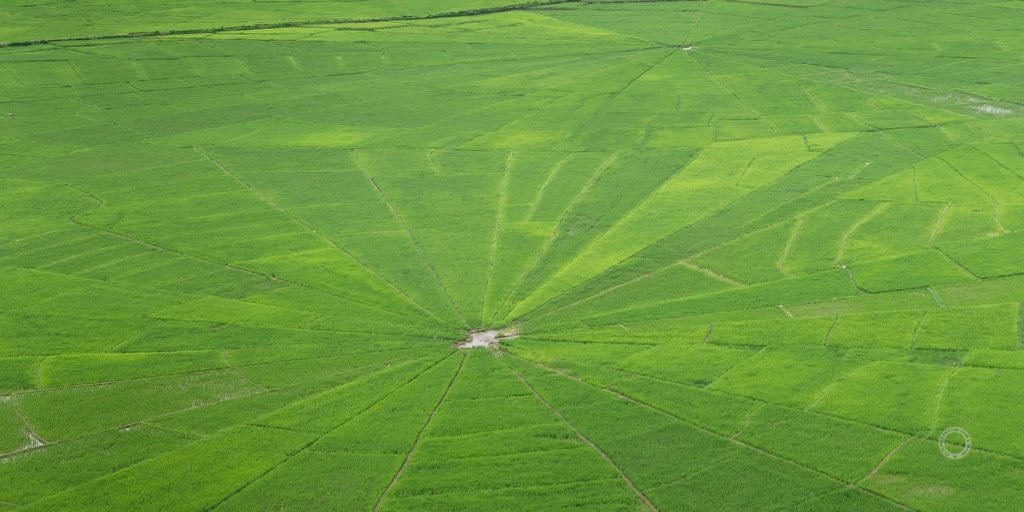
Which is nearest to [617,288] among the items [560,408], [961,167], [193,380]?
[560,408]

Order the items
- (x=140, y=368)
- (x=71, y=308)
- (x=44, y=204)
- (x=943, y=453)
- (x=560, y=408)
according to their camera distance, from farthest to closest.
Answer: (x=44, y=204)
(x=71, y=308)
(x=140, y=368)
(x=560, y=408)
(x=943, y=453)

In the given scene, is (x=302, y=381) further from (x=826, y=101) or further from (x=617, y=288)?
(x=826, y=101)

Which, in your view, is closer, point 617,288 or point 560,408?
point 560,408

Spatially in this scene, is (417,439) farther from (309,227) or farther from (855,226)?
→ (855,226)

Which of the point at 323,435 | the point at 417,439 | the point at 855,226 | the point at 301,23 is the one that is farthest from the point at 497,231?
the point at 301,23

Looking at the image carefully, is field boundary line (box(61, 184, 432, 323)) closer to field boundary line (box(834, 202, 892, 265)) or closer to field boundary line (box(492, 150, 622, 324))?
field boundary line (box(492, 150, 622, 324))

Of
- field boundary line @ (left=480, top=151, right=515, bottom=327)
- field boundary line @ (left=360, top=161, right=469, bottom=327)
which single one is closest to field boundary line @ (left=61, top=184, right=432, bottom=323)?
field boundary line @ (left=360, top=161, right=469, bottom=327)

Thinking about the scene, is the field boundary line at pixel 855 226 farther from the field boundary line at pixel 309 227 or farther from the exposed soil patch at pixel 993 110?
the exposed soil patch at pixel 993 110
